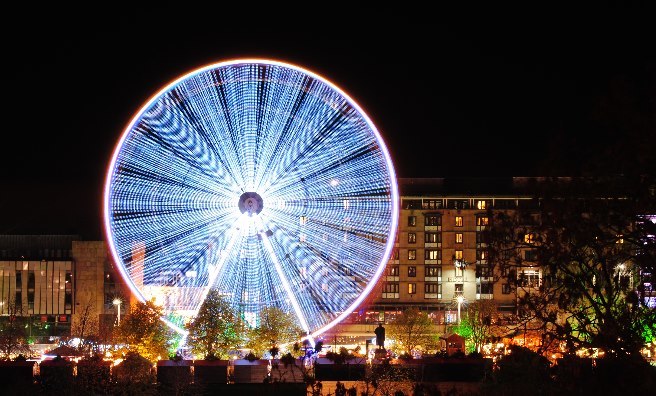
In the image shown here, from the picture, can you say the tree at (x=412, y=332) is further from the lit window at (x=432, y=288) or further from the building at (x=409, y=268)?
the lit window at (x=432, y=288)

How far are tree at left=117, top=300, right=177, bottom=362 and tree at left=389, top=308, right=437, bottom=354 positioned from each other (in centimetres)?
1346

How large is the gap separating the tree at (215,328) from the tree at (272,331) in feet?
1.68

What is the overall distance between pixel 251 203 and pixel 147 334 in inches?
301

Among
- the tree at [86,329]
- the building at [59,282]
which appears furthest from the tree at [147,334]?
the building at [59,282]

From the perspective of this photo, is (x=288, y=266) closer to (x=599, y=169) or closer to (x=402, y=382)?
(x=402, y=382)

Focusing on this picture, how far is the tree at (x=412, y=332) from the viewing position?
47.1 metres

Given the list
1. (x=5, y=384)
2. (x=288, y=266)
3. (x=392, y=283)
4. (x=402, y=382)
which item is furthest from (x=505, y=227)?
(x=392, y=283)

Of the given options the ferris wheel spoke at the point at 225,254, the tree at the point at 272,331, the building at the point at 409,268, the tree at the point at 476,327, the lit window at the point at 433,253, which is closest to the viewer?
the ferris wheel spoke at the point at 225,254

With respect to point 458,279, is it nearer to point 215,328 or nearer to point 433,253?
point 433,253

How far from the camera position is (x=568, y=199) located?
9.85 m

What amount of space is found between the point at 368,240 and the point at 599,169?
67.3 ft

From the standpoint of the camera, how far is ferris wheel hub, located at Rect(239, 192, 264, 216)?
29.5 meters

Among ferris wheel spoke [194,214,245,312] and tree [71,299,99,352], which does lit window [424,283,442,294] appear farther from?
ferris wheel spoke [194,214,245,312]

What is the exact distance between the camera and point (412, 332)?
5081cm
